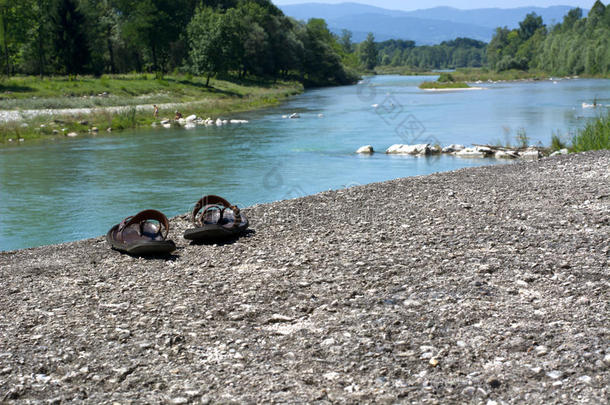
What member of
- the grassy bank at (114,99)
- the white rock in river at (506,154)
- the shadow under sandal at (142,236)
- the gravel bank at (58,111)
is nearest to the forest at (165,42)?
the grassy bank at (114,99)

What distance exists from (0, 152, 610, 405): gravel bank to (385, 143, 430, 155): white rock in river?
60.9ft

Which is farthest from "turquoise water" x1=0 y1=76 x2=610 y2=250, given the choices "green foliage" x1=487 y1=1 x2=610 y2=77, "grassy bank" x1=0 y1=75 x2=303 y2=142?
"green foliage" x1=487 y1=1 x2=610 y2=77

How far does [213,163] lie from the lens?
30.3 m

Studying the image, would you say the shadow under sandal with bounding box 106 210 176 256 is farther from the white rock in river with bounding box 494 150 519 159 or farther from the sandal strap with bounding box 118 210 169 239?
the white rock in river with bounding box 494 150 519 159

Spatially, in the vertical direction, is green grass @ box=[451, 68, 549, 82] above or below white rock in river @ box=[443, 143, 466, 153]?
above

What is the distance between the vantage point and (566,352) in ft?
20.5

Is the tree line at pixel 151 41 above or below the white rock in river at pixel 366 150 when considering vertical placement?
above

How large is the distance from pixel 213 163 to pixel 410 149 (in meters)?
9.83

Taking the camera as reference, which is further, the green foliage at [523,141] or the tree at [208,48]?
the tree at [208,48]

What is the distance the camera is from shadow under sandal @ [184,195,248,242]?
11289mm

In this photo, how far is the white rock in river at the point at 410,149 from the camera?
1226 inches

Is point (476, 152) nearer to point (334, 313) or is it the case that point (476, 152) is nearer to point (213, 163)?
point (213, 163)

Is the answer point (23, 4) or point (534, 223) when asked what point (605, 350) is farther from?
point (23, 4)

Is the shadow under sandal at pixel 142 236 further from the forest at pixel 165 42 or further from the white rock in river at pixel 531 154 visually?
the forest at pixel 165 42
